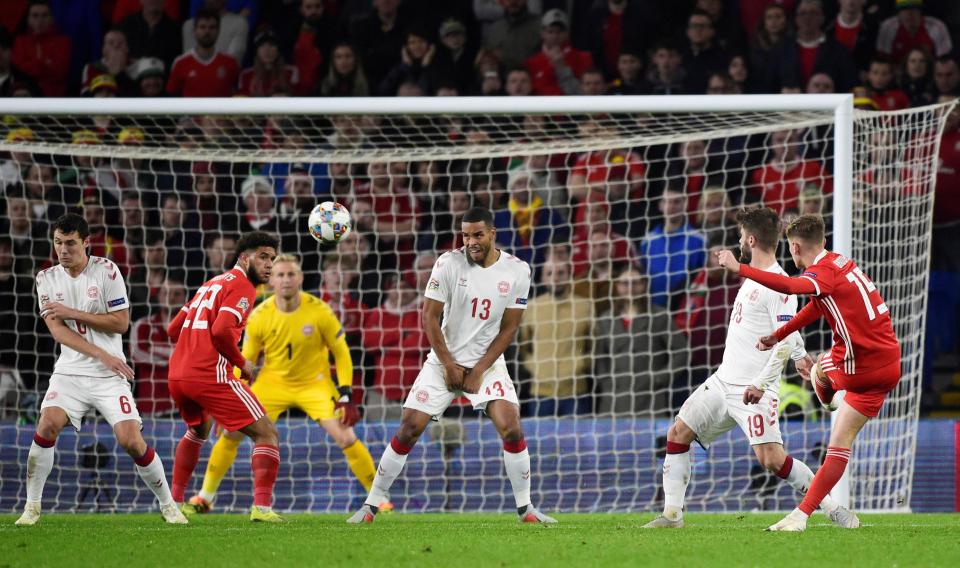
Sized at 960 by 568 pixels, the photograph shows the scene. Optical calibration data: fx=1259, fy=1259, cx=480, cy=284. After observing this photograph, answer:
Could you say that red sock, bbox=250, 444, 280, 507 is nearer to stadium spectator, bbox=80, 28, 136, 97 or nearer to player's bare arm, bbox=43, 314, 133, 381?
player's bare arm, bbox=43, 314, 133, 381

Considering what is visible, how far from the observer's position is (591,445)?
1054 cm

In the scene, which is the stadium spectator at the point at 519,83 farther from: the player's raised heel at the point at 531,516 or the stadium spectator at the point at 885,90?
the player's raised heel at the point at 531,516

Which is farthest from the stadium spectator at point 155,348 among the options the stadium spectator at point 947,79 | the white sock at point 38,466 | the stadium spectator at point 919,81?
the stadium spectator at point 947,79

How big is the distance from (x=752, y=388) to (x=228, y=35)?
8.74 metres

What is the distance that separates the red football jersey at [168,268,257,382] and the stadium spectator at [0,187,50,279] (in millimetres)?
4206

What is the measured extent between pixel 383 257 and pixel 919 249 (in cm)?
497

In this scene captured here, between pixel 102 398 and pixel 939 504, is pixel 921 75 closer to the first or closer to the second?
pixel 939 504

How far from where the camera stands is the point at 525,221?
39.1 feet

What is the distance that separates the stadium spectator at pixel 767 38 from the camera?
510 inches

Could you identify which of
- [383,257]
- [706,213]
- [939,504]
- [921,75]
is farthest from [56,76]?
[939,504]

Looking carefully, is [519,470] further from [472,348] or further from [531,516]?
[472,348]

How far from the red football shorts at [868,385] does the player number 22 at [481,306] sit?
214 cm

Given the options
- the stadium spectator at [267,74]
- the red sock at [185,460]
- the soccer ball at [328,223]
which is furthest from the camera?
the stadium spectator at [267,74]

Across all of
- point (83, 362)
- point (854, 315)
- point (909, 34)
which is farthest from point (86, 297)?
point (909, 34)
